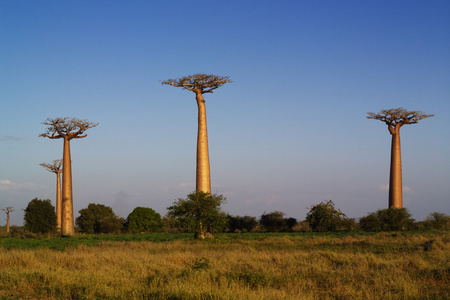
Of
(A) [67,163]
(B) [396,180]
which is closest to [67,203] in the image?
(A) [67,163]

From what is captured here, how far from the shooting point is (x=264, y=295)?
8672 mm

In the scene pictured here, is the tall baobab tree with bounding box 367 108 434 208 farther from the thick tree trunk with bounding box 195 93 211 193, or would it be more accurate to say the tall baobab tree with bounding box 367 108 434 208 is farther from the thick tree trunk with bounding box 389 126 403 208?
the thick tree trunk with bounding box 195 93 211 193

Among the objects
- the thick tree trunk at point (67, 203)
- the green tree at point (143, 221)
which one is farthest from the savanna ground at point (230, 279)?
the green tree at point (143, 221)

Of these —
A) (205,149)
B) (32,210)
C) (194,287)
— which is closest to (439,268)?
(194,287)

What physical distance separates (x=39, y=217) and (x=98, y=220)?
19.0 meters

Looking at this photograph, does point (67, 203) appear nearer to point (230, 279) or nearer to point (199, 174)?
point (199, 174)

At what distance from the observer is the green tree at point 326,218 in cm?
4278

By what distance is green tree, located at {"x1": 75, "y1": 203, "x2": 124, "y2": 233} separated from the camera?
6056 centimetres

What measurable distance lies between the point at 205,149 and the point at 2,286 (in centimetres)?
2079

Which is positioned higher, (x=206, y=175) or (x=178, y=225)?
(x=206, y=175)

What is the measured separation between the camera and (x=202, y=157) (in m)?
30.5

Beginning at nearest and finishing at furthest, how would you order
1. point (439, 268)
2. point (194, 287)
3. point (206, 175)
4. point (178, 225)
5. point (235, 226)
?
point (194, 287) → point (439, 268) → point (178, 225) → point (206, 175) → point (235, 226)

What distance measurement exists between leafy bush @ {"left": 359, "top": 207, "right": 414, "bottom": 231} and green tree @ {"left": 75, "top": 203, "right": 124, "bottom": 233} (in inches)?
1329

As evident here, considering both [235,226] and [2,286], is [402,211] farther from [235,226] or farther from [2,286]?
[2,286]
